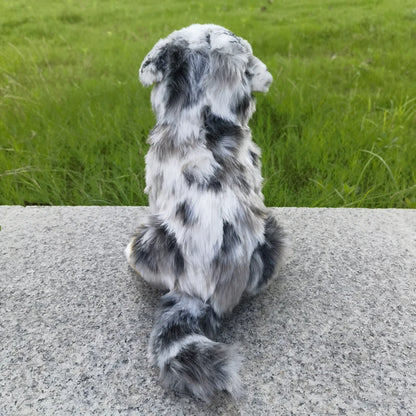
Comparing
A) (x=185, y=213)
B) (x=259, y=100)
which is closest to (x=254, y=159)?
(x=185, y=213)

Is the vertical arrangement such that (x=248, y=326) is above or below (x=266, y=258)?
below

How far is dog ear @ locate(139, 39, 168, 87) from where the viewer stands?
1619 millimetres

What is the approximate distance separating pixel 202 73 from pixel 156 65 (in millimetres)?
185

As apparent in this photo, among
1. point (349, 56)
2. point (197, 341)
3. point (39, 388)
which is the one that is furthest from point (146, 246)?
point (349, 56)

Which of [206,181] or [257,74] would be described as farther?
[257,74]

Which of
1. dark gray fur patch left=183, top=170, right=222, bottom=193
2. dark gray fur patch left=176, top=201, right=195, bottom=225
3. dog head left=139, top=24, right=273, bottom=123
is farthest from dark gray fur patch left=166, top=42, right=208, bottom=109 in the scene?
dark gray fur patch left=176, top=201, right=195, bottom=225

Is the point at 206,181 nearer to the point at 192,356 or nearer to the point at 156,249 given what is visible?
the point at 156,249

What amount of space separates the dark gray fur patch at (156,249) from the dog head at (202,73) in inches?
16.5

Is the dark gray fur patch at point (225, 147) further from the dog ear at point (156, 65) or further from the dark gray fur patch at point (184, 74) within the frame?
the dog ear at point (156, 65)

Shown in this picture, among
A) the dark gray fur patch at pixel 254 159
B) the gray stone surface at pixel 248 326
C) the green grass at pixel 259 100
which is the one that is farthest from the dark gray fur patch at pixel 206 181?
the green grass at pixel 259 100

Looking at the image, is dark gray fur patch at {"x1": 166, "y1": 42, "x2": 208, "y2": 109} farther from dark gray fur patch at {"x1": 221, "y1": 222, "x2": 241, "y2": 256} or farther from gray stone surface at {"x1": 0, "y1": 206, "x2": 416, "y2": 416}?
gray stone surface at {"x1": 0, "y1": 206, "x2": 416, "y2": 416}

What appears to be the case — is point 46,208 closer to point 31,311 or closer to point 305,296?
point 31,311

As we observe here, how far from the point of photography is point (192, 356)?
1.33 meters

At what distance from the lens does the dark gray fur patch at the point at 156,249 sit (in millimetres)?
1547
